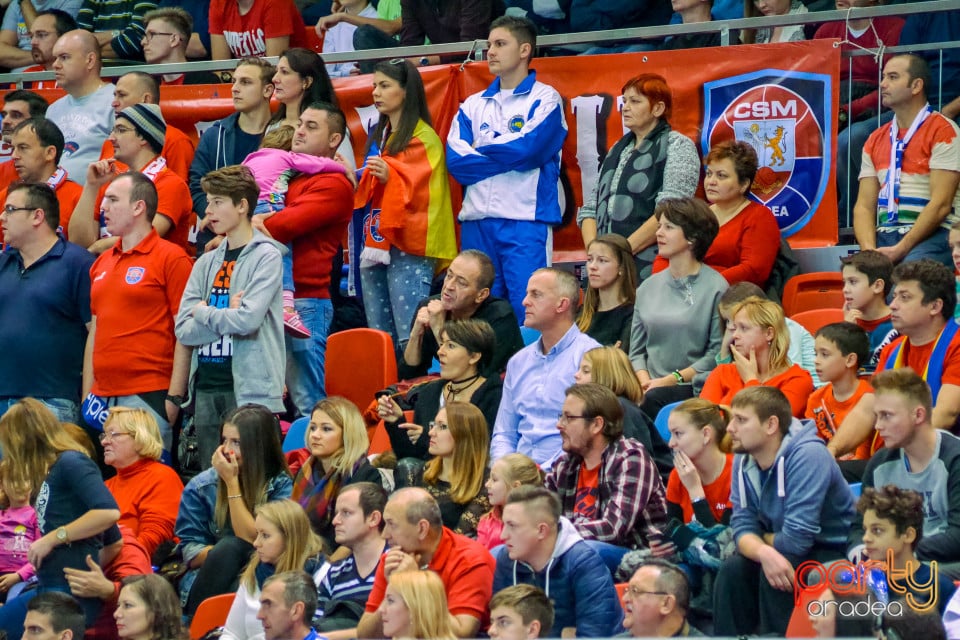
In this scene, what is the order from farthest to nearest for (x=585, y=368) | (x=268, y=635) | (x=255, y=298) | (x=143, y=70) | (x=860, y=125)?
(x=143, y=70)
(x=860, y=125)
(x=255, y=298)
(x=585, y=368)
(x=268, y=635)

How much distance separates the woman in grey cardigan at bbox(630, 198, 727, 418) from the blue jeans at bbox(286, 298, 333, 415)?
65.3 inches

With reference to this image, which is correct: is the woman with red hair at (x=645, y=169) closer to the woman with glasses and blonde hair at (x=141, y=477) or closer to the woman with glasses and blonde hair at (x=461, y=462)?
the woman with glasses and blonde hair at (x=461, y=462)

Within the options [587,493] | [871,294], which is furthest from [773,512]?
[871,294]

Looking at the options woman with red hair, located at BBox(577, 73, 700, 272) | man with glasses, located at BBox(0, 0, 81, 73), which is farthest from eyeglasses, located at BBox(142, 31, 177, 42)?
woman with red hair, located at BBox(577, 73, 700, 272)

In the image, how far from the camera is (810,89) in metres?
8.84

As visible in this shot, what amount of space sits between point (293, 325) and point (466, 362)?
113cm

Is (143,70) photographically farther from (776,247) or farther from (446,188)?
(776,247)

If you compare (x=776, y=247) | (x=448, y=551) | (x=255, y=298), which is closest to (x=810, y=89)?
(x=776, y=247)

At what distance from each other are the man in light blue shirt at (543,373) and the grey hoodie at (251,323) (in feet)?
3.82

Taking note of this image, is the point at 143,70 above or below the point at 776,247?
above

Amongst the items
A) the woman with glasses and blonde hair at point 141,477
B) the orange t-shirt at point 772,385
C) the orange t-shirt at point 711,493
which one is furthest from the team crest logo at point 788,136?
the woman with glasses and blonde hair at point 141,477

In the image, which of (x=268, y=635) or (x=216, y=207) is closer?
(x=268, y=635)

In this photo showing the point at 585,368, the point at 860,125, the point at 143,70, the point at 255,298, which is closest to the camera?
the point at 585,368

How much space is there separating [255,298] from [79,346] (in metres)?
1.33
